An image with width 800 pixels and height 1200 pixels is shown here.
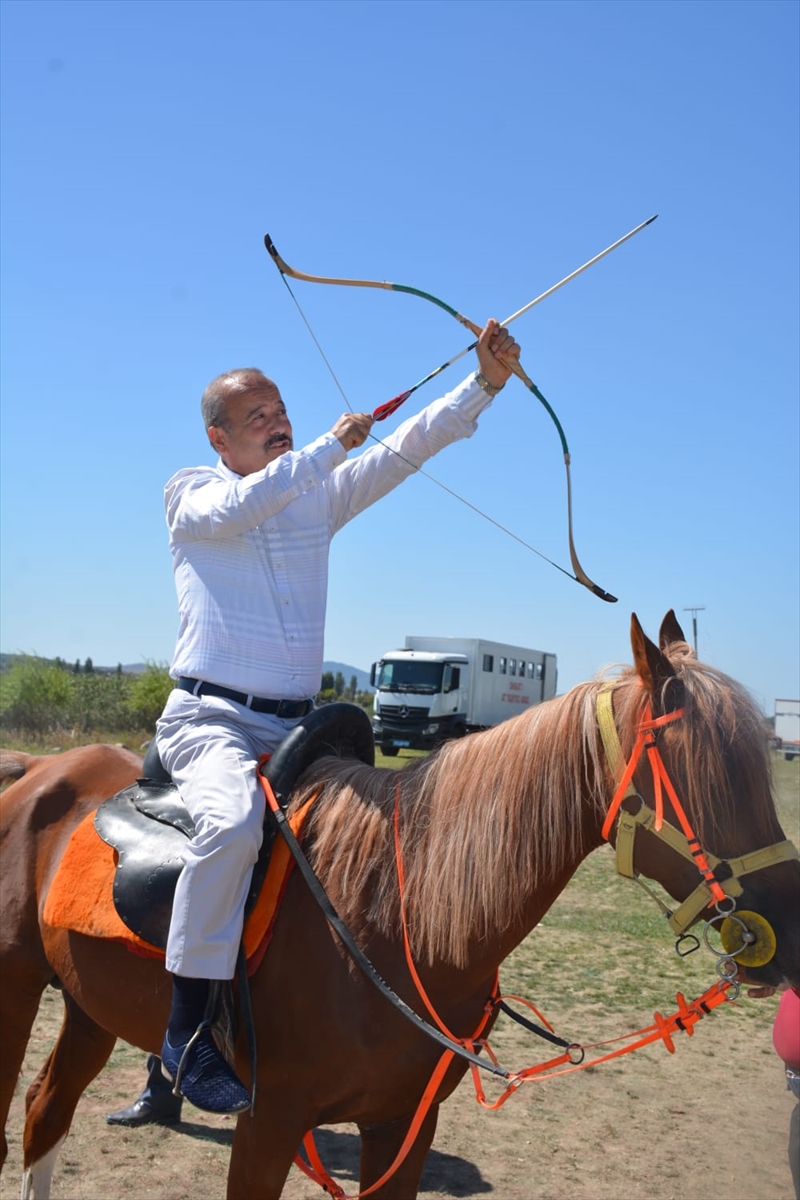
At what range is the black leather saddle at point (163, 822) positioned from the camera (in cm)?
292

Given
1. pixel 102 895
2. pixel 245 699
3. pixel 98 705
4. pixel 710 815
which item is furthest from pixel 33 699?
pixel 710 815

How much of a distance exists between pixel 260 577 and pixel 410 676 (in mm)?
29263

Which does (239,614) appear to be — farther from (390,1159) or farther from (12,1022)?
(12,1022)

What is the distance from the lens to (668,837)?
7.96 feet

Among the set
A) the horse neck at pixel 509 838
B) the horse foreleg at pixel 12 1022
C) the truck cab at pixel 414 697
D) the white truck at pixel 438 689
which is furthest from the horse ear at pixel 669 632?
the truck cab at pixel 414 697

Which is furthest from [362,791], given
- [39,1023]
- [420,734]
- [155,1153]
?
[420,734]

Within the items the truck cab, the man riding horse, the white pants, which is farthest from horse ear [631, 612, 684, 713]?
the truck cab

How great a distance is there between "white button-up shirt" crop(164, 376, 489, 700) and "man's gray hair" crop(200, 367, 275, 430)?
0.21m

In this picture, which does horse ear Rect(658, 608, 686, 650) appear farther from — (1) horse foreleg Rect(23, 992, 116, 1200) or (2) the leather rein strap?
(1) horse foreleg Rect(23, 992, 116, 1200)

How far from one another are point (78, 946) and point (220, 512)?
160 centimetres

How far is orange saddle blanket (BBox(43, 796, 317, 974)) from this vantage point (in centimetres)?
284

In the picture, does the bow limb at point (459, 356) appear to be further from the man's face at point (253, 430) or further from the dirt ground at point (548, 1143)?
the dirt ground at point (548, 1143)

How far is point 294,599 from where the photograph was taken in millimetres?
3184

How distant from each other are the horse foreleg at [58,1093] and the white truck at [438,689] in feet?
81.5
